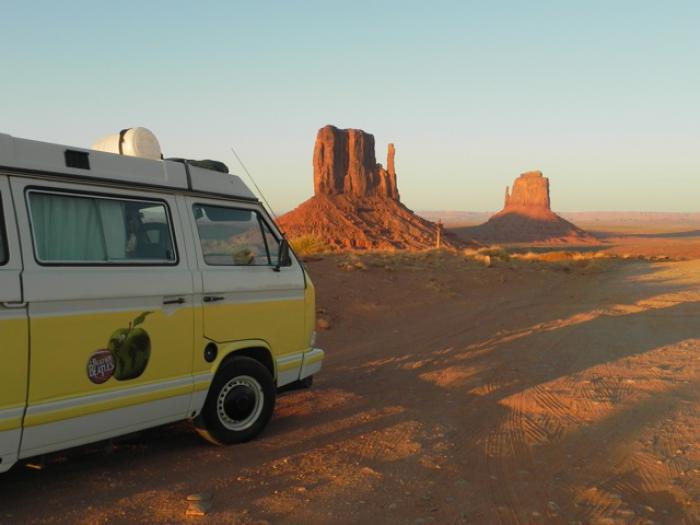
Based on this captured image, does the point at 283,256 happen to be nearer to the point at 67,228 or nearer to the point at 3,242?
the point at 67,228

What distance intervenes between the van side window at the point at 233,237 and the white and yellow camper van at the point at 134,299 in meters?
0.01

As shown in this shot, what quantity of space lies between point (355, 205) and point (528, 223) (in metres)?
59.6

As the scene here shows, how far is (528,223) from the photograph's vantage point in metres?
130

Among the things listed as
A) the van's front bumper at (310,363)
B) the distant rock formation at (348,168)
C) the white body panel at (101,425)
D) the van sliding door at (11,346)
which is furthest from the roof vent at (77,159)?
the distant rock formation at (348,168)

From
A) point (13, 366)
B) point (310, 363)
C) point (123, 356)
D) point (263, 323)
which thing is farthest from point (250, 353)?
point (13, 366)

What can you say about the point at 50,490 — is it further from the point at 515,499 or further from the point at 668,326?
the point at 668,326

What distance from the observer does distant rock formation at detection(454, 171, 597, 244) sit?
117875mm

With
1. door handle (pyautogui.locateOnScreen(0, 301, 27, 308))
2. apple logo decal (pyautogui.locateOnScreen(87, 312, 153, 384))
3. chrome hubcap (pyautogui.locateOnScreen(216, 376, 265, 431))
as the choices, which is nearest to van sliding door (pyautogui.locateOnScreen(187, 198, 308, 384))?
chrome hubcap (pyautogui.locateOnScreen(216, 376, 265, 431))

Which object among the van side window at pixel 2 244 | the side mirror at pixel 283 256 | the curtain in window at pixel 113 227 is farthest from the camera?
the side mirror at pixel 283 256

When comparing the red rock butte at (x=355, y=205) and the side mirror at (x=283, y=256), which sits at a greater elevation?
the red rock butte at (x=355, y=205)

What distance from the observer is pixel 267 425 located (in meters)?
6.28

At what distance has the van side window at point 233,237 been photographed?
5449 mm

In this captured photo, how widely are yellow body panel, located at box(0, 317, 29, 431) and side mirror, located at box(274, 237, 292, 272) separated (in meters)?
2.46

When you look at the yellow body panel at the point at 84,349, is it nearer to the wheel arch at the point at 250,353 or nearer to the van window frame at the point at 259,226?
the wheel arch at the point at 250,353
